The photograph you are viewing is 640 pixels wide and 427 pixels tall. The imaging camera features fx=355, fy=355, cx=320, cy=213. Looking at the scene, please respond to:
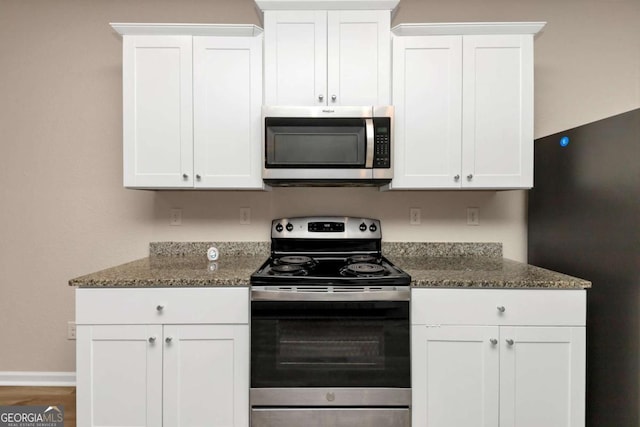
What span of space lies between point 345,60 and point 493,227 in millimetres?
1477

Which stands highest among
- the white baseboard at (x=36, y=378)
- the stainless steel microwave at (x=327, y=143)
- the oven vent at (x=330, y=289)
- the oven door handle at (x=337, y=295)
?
the stainless steel microwave at (x=327, y=143)

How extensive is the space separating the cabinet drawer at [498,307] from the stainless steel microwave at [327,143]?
72cm

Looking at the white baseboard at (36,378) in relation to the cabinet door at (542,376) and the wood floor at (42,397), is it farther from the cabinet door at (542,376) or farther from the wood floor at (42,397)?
the cabinet door at (542,376)

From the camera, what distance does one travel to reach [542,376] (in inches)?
65.1

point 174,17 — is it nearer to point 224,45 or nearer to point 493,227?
point 224,45

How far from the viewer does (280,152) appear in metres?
Result: 2.00

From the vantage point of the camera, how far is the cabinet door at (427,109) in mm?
2023

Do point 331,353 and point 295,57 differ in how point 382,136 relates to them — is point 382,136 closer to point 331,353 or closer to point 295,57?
point 295,57

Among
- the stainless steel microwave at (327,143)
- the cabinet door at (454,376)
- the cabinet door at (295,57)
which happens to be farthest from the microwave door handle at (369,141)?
the cabinet door at (454,376)

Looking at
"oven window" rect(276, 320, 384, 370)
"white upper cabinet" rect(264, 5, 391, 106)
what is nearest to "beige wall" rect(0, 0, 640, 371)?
"white upper cabinet" rect(264, 5, 391, 106)

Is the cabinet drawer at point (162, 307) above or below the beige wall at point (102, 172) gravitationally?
below

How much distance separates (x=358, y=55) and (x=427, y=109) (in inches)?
19.7

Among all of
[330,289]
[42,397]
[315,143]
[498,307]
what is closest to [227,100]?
[315,143]

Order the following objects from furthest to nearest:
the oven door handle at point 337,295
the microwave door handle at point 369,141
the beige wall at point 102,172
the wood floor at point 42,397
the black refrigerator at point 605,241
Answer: the beige wall at point 102,172 → the wood floor at point 42,397 → the microwave door handle at point 369,141 → the oven door handle at point 337,295 → the black refrigerator at point 605,241
